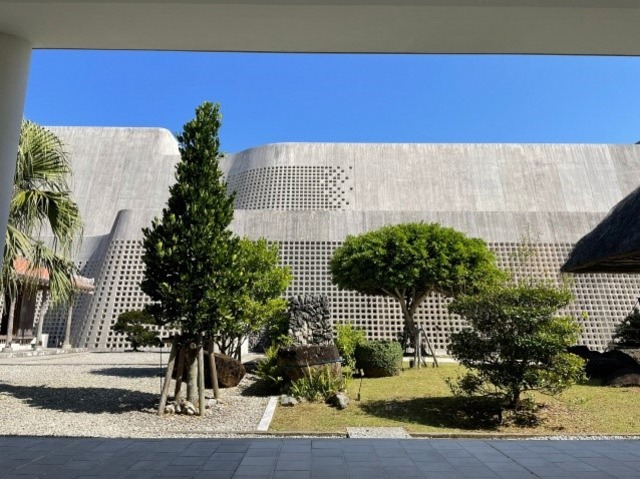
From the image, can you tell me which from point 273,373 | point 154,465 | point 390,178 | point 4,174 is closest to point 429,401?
point 273,373

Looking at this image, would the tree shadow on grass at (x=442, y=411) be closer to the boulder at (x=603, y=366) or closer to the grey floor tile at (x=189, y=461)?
the grey floor tile at (x=189, y=461)

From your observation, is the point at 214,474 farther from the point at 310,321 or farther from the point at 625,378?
the point at 625,378

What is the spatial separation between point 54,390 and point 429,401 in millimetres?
5587

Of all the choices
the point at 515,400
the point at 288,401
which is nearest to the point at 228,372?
the point at 288,401

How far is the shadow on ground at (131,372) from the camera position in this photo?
869 cm

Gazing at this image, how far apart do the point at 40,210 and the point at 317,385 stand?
4510mm

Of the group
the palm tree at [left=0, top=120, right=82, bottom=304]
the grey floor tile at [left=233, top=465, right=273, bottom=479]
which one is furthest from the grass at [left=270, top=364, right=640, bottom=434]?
the palm tree at [left=0, top=120, right=82, bottom=304]

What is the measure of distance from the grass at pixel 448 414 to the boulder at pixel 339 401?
0.29 ft

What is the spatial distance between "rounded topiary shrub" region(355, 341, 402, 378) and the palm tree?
5176 mm

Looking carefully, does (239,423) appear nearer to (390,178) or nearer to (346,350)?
(346,350)

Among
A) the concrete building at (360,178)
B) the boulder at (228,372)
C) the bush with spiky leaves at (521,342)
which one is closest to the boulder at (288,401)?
the boulder at (228,372)

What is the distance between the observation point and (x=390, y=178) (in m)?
23.6

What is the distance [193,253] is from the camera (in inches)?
227

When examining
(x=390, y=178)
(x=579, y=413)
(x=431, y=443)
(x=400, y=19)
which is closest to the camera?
(x=400, y=19)
